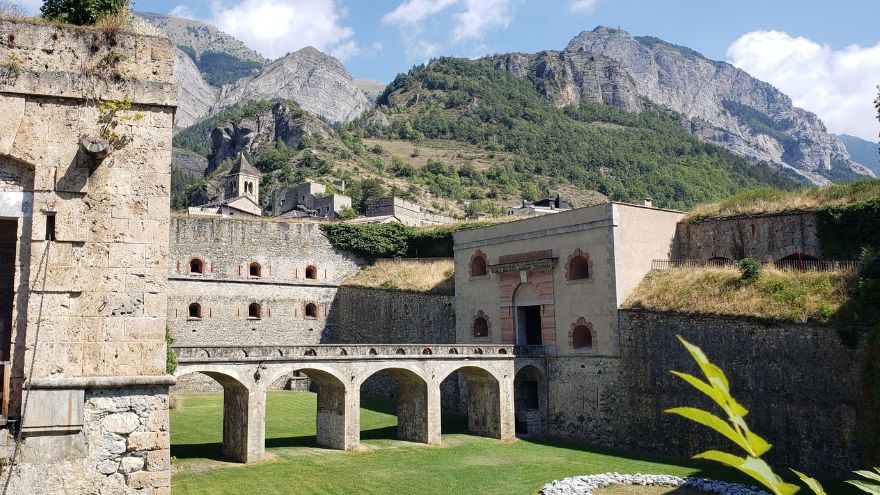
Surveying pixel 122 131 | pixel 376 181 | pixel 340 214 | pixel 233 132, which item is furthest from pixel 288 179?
pixel 122 131

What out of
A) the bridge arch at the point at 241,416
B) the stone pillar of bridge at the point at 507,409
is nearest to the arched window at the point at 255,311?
the bridge arch at the point at 241,416

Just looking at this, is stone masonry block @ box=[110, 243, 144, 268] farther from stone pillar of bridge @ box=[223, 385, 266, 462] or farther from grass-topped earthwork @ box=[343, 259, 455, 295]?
grass-topped earthwork @ box=[343, 259, 455, 295]

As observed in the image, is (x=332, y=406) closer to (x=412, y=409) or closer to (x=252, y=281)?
(x=412, y=409)

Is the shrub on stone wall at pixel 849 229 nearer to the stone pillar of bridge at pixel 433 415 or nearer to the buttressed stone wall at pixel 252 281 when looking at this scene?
the stone pillar of bridge at pixel 433 415

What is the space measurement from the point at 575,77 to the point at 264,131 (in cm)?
6891

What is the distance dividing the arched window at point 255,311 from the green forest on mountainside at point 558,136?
59.7 m

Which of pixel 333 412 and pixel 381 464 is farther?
pixel 333 412

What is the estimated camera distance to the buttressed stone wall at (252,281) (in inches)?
1559

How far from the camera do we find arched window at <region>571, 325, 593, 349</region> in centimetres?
2984

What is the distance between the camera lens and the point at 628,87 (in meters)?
150

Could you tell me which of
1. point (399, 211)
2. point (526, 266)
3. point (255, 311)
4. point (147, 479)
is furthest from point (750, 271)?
point (399, 211)

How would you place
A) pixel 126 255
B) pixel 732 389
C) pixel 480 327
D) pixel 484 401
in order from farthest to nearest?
pixel 480 327 → pixel 484 401 → pixel 732 389 → pixel 126 255

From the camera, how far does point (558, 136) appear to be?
11794 centimetres

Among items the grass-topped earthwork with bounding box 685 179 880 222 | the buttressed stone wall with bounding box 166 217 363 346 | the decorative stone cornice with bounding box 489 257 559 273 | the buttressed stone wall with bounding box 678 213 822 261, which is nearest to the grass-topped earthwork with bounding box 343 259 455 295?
the buttressed stone wall with bounding box 166 217 363 346
